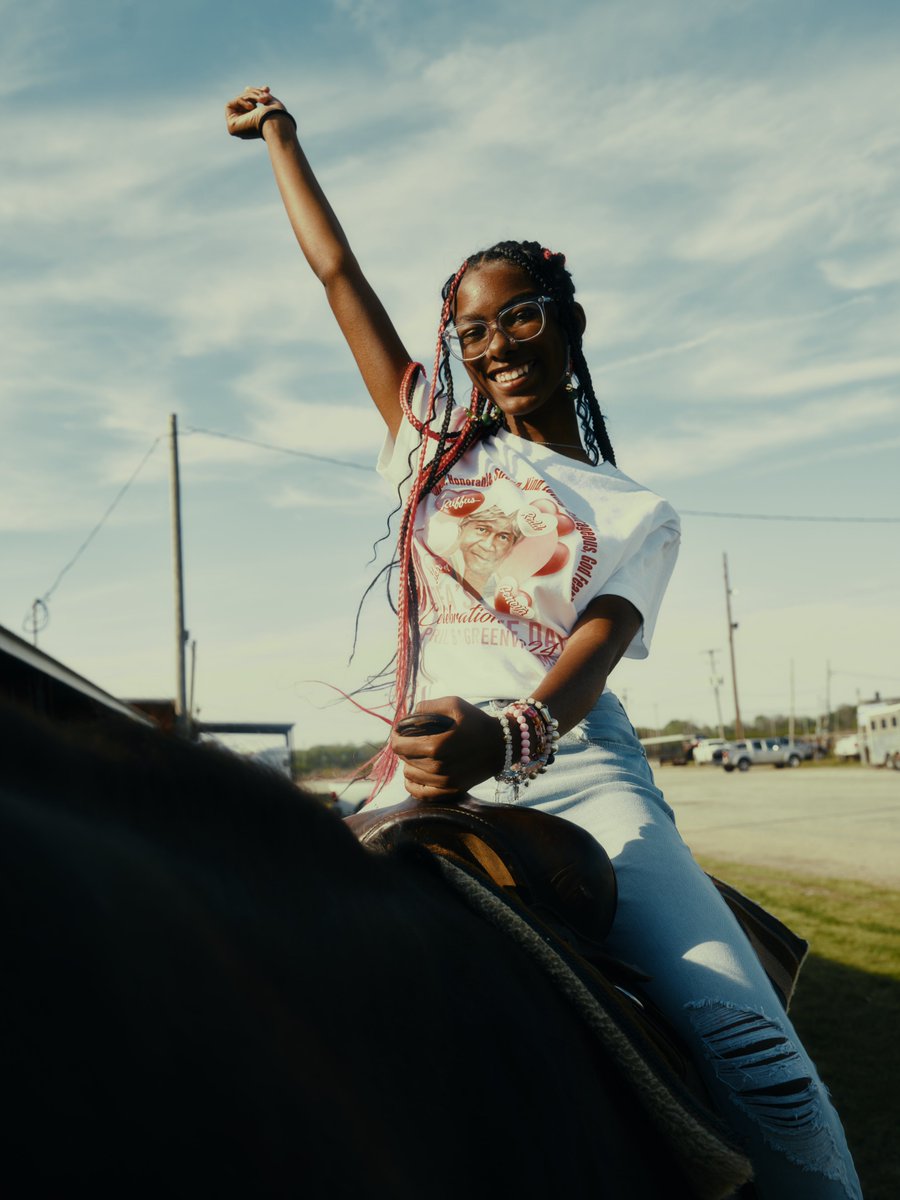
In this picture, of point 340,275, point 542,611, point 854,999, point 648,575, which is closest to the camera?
point 542,611

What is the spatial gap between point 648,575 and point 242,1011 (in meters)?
1.45

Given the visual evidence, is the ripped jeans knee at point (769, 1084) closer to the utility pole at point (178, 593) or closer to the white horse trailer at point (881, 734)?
the utility pole at point (178, 593)

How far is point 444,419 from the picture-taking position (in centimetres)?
211

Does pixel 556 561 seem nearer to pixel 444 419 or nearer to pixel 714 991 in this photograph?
pixel 444 419

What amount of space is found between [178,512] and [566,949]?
1830 cm

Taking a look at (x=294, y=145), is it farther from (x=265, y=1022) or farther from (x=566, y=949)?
(x=265, y=1022)

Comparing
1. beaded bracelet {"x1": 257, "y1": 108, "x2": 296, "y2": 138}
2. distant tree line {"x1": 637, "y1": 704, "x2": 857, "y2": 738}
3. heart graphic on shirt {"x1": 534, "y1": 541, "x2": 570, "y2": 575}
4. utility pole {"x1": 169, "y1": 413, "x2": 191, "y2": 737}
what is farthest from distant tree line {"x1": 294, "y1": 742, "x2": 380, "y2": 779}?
distant tree line {"x1": 637, "y1": 704, "x2": 857, "y2": 738}

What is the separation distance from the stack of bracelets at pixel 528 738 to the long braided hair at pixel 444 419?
1.50ft

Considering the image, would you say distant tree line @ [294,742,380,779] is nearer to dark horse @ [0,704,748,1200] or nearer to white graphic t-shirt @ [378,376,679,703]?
white graphic t-shirt @ [378,376,679,703]

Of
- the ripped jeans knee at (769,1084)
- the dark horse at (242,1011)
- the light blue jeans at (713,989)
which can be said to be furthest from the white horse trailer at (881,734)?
the dark horse at (242,1011)

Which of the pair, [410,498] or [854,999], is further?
[854,999]

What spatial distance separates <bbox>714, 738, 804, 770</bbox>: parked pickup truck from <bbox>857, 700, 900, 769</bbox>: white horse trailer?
700 cm

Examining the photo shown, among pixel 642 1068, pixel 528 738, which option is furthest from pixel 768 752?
pixel 642 1068

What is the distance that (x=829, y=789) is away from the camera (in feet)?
80.9
